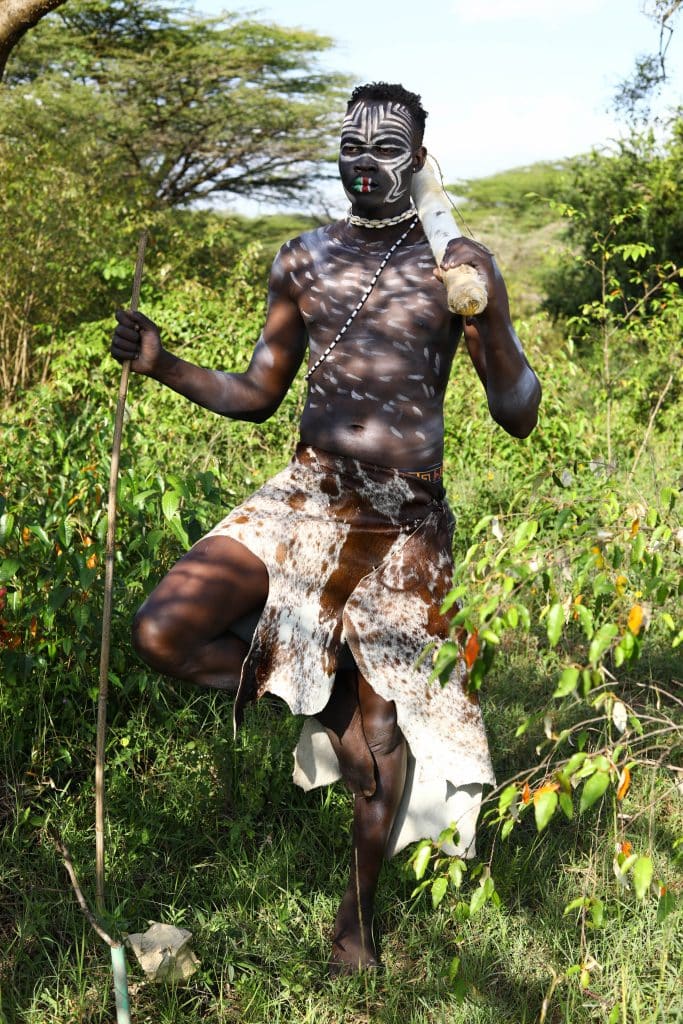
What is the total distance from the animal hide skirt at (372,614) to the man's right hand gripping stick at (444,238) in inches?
19.9

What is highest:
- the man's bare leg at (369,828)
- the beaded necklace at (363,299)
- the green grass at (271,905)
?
the beaded necklace at (363,299)

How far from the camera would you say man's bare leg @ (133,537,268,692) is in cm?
239

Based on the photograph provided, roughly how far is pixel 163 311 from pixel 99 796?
6018mm

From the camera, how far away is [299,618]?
2535 mm

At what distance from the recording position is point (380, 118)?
2586mm

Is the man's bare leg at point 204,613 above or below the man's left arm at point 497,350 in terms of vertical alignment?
below

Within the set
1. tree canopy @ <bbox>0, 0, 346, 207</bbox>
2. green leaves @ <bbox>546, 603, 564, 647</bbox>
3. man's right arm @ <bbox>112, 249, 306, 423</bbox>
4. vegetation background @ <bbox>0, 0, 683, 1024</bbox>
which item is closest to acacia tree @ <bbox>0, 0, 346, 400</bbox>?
tree canopy @ <bbox>0, 0, 346, 207</bbox>

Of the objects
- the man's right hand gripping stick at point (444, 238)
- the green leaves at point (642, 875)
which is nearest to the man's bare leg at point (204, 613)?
the man's right hand gripping stick at point (444, 238)

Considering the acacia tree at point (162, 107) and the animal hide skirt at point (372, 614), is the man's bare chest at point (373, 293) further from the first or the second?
the acacia tree at point (162, 107)

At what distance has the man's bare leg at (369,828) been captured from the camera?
8.28 feet

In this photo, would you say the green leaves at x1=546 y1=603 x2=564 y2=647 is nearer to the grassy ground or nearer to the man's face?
the grassy ground

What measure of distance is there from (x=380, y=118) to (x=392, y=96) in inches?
3.3

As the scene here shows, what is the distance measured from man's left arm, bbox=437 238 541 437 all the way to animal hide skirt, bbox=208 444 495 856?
0.92ft

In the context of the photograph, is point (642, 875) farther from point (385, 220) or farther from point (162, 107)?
point (162, 107)
